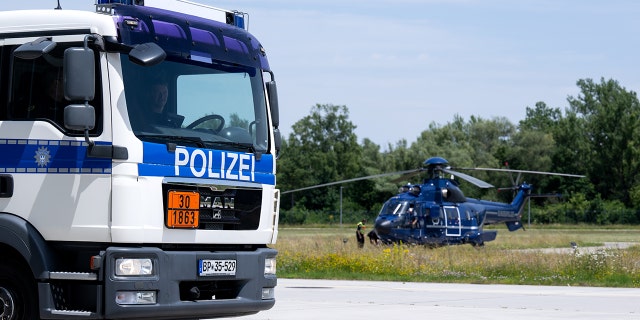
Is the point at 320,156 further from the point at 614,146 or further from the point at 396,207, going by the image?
the point at 396,207

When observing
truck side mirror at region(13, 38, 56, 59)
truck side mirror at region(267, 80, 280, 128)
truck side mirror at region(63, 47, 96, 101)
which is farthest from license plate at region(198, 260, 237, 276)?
truck side mirror at region(13, 38, 56, 59)

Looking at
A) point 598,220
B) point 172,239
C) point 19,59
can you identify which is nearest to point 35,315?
point 172,239

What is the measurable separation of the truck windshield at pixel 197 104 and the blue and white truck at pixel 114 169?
0.02m

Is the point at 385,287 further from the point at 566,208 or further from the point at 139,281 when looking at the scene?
the point at 566,208

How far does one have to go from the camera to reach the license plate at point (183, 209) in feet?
34.1

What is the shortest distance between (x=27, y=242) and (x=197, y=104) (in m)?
2.17

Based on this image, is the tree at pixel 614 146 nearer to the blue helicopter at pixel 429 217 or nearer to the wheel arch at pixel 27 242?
the blue helicopter at pixel 429 217

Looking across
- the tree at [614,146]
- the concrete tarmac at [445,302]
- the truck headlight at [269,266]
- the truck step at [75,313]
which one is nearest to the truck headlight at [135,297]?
the truck step at [75,313]

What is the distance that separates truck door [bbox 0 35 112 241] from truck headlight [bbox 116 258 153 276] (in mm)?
299

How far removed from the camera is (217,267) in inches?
428

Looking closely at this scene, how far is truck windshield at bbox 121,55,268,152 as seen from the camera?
407 inches

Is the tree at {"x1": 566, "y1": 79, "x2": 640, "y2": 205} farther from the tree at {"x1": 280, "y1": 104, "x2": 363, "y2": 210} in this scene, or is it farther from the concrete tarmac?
the concrete tarmac

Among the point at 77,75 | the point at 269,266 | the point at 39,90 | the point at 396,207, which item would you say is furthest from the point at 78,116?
the point at 396,207

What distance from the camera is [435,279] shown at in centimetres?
2453
